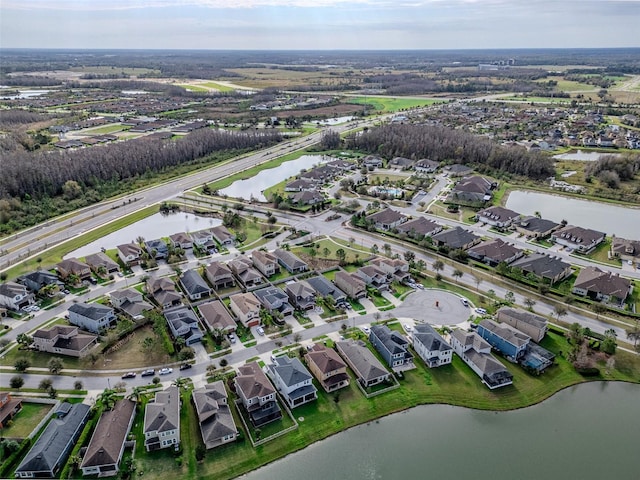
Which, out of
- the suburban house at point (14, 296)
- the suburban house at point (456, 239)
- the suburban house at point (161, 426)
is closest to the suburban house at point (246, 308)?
the suburban house at point (161, 426)

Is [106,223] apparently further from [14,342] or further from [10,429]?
[10,429]

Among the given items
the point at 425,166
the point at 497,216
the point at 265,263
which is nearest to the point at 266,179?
the point at 425,166

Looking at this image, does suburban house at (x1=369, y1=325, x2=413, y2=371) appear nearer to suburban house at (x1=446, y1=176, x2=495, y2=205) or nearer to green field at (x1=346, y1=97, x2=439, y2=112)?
suburban house at (x1=446, y1=176, x2=495, y2=205)

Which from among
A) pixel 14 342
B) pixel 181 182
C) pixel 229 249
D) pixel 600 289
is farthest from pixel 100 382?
pixel 181 182

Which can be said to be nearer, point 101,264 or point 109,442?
point 109,442

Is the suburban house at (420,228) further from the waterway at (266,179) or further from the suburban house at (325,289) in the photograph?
the waterway at (266,179)

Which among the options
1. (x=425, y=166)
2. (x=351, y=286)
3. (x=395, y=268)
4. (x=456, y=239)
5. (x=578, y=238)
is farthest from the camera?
(x=425, y=166)

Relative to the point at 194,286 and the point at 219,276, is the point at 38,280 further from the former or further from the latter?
the point at 219,276

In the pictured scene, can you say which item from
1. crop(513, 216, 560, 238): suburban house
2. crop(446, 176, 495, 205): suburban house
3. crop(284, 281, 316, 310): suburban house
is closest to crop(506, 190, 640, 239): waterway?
crop(446, 176, 495, 205): suburban house
